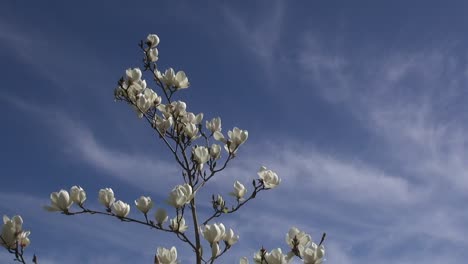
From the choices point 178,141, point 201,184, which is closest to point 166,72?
point 178,141

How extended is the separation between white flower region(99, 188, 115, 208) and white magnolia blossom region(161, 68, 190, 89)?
150cm

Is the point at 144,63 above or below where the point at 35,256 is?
above

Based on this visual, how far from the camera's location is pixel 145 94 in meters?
5.78

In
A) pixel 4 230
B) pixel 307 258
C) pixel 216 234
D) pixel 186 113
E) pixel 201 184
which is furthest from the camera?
pixel 186 113

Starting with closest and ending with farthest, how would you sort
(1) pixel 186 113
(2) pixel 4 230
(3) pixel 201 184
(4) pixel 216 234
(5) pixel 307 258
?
(5) pixel 307 258, (2) pixel 4 230, (4) pixel 216 234, (3) pixel 201 184, (1) pixel 186 113

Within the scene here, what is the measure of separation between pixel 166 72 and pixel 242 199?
5.42 feet

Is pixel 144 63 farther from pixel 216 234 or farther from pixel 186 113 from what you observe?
pixel 216 234

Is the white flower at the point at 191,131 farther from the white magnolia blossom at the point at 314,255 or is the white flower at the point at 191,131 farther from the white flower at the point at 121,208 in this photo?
the white magnolia blossom at the point at 314,255

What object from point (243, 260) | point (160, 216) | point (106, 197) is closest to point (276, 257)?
point (243, 260)

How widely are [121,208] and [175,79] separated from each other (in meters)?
1.67

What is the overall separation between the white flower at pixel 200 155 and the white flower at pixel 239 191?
15.8 inches

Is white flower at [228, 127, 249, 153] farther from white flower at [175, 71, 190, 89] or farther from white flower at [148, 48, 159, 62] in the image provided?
white flower at [148, 48, 159, 62]

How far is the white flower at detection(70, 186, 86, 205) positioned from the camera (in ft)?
15.8

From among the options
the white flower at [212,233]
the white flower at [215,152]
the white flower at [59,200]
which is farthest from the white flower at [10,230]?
the white flower at [215,152]
